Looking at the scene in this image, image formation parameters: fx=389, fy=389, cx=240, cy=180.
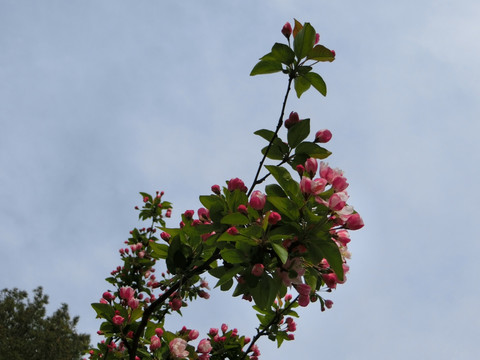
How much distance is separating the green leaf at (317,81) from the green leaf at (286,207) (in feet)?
2.58

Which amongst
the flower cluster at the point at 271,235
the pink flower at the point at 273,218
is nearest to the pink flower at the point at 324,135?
the flower cluster at the point at 271,235

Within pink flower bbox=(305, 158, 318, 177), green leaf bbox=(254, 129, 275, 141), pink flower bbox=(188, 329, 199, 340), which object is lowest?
pink flower bbox=(188, 329, 199, 340)

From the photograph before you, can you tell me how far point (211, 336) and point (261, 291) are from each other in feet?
6.95

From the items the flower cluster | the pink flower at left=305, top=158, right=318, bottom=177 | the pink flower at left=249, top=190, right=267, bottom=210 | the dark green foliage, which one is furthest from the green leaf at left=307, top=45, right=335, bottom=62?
the dark green foliage

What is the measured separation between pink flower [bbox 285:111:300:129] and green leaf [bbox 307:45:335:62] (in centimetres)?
31

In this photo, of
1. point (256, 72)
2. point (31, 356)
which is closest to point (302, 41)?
point (256, 72)

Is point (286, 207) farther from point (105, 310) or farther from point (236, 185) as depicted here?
point (105, 310)

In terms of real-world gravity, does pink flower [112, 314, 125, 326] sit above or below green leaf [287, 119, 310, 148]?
below

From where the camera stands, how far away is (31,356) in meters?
17.9

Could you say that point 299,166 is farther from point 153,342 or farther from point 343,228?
point 153,342

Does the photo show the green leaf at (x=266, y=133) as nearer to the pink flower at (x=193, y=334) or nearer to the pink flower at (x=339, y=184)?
the pink flower at (x=339, y=184)

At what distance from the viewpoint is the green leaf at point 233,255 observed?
158 cm

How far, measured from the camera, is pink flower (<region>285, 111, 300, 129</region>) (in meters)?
1.95

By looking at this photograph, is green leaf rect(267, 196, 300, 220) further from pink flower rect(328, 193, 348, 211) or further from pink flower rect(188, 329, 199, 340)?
pink flower rect(188, 329, 199, 340)
